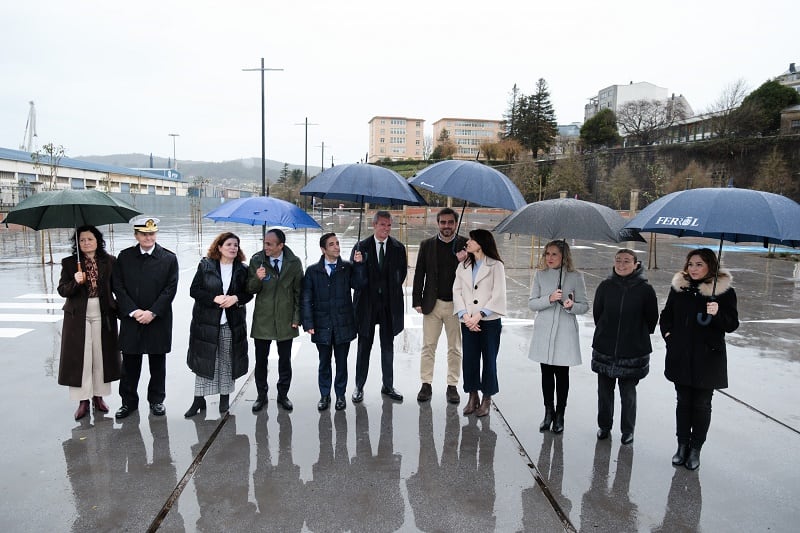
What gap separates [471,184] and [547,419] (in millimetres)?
2124

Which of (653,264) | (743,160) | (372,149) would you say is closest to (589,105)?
(372,149)

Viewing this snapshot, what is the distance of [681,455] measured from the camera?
4027mm

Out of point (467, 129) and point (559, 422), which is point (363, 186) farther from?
point (467, 129)

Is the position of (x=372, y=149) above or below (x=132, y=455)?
above

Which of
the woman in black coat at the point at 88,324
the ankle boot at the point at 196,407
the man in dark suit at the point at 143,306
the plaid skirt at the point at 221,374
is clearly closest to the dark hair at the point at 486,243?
the plaid skirt at the point at 221,374

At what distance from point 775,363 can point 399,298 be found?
4.94 metres

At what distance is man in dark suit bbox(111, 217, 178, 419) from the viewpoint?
4.66 metres

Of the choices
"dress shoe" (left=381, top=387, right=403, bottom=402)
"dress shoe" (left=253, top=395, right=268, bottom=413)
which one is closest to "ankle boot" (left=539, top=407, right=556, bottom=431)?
"dress shoe" (left=381, top=387, right=403, bottom=402)

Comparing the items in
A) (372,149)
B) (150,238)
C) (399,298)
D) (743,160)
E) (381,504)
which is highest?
(372,149)

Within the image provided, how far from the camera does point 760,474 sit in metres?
3.88

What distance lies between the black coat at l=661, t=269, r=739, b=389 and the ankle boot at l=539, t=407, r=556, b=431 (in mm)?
1050

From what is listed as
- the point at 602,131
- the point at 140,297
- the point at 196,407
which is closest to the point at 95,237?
the point at 140,297

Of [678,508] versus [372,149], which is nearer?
[678,508]

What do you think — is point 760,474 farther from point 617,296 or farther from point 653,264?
point 653,264
